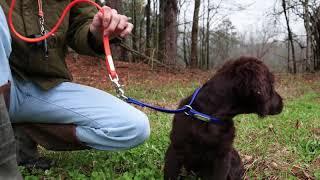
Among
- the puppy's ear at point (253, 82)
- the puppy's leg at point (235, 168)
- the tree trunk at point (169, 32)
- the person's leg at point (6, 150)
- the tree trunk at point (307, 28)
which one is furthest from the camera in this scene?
the tree trunk at point (307, 28)

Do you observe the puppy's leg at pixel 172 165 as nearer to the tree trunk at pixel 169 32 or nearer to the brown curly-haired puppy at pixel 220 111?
the brown curly-haired puppy at pixel 220 111

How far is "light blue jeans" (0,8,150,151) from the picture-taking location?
2902 millimetres

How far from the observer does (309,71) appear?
19391 mm

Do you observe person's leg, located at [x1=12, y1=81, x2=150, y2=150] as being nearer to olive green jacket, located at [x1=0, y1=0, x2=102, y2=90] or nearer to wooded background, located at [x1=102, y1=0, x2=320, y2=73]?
olive green jacket, located at [x1=0, y1=0, x2=102, y2=90]

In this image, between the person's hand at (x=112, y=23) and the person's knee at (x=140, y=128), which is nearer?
the person's hand at (x=112, y=23)

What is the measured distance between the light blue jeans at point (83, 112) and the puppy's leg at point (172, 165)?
0.24 metres

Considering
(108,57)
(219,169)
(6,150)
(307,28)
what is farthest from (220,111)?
(307,28)

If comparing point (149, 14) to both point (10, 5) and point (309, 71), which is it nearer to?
point (309, 71)

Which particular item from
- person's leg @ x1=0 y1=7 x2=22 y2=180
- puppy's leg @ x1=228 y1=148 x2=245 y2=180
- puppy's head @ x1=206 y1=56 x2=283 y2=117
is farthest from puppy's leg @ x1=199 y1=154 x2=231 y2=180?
person's leg @ x1=0 y1=7 x2=22 y2=180

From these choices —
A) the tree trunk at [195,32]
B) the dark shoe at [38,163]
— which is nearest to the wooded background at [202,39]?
Result: the tree trunk at [195,32]

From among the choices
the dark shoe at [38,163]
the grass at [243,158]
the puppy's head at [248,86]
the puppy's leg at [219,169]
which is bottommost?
the grass at [243,158]

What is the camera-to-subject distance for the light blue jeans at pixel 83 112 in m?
2.90

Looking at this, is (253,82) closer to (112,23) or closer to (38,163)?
(112,23)

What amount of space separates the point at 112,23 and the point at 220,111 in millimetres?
862
